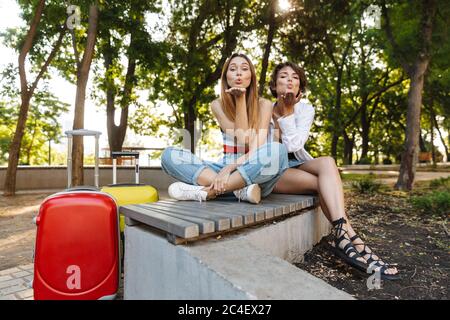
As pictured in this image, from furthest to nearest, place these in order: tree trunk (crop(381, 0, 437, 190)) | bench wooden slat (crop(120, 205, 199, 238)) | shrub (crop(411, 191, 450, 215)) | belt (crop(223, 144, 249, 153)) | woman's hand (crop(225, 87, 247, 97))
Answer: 1. tree trunk (crop(381, 0, 437, 190))
2. shrub (crop(411, 191, 450, 215))
3. belt (crop(223, 144, 249, 153))
4. woman's hand (crop(225, 87, 247, 97))
5. bench wooden slat (crop(120, 205, 199, 238))

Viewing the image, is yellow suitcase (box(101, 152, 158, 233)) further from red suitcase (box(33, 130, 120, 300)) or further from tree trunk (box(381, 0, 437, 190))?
tree trunk (box(381, 0, 437, 190))

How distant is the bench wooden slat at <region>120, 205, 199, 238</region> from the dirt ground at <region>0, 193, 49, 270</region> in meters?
2.25

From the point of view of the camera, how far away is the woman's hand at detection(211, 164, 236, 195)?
248cm

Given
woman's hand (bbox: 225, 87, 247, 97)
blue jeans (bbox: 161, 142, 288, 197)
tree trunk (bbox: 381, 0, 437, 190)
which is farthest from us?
tree trunk (bbox: 381, 0, 437, 190)

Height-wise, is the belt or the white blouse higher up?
the white blouse

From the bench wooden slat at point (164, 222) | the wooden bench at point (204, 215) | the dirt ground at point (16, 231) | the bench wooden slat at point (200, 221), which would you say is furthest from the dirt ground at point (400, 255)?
the dirt ground at point (16, 231)

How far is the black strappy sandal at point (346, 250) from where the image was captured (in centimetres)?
230

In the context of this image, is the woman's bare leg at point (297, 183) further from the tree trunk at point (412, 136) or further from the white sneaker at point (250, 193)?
the tree trunk at point (412, 136)

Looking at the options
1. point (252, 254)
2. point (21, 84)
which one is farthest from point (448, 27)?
point (21, 84)

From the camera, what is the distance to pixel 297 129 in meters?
3.09

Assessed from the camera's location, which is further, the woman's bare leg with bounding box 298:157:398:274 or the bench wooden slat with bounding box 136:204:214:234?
the woman's bare leg with bounding box 298:157:398:274

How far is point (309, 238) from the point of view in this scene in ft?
9.82

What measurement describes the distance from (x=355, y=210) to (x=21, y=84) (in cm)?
998

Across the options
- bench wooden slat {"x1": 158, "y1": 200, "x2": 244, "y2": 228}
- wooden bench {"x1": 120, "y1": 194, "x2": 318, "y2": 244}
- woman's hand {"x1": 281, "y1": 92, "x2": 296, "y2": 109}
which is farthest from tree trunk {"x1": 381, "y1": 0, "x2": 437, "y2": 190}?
bench wooden slat {"x1": 158, "y1": 200, "x2": 244, "y2": 228}
